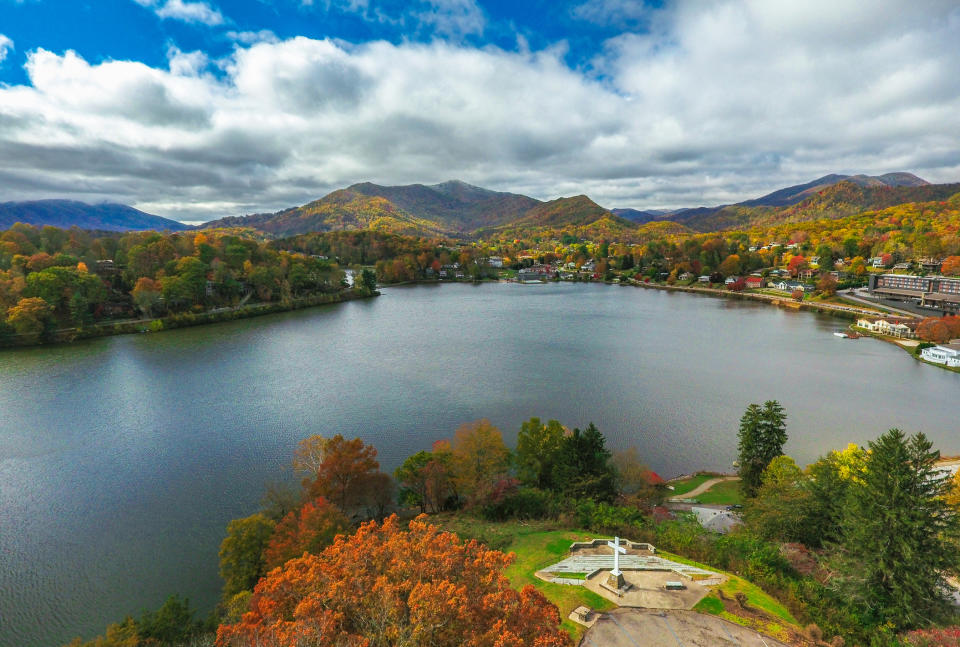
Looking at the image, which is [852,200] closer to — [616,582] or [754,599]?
[754,599]

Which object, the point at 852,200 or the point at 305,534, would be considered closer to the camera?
the point at 305,534

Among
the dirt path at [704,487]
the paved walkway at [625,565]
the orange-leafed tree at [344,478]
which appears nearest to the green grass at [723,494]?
the dirt path at [704,487]

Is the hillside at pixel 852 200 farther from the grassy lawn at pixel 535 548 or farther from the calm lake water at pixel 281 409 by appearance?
the grassy lawn at pixel 535 548

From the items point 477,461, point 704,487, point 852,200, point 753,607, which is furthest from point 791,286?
point 852,200

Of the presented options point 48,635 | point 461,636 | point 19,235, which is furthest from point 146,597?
point 19,235

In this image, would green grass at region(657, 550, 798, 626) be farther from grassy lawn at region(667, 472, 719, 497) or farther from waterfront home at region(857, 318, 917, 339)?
waterfront home at region(857, 318, 917, 339)

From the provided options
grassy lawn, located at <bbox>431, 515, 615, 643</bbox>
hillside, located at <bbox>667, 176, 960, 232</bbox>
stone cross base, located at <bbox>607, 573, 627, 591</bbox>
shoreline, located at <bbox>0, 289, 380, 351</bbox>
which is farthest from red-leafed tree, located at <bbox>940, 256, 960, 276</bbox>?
hillside, located at <bbox>667, 176, 960, 232</bbox>

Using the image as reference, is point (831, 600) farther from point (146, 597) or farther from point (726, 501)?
point (146, 597)

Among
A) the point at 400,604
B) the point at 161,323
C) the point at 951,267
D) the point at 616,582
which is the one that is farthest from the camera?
the point at 951,267
